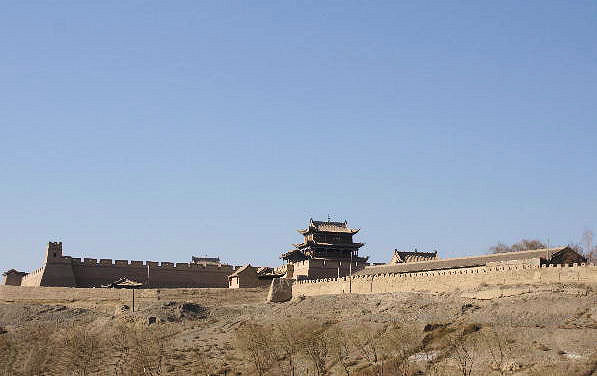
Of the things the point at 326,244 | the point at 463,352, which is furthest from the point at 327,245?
the point at 463,352

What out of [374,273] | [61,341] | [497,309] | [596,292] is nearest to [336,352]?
[497,309]

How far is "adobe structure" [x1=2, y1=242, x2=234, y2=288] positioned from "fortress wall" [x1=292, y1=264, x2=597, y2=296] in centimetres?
1815

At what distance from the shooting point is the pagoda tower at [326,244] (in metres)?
90.4

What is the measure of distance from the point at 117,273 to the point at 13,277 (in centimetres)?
1538

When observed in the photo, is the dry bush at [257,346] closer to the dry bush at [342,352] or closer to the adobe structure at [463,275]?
the dry bush at [342,352]

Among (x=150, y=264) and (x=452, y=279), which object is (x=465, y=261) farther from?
(x=150, y=264)

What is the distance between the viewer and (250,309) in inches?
2564

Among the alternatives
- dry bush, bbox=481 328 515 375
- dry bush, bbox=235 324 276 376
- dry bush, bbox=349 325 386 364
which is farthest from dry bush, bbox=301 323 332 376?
dry bush, bbox=481 328 515 375

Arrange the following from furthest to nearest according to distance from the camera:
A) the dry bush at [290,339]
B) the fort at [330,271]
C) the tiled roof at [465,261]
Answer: the tiled roof at [465,261] → the fort at [330,271] → the dry bush at [290,339]

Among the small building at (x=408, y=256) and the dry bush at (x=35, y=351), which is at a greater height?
the small building at (x=408, y=256)

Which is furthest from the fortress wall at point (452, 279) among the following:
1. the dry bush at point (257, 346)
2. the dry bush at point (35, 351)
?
the dry bush at point (35, 351)

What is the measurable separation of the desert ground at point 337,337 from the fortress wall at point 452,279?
4.09 feet

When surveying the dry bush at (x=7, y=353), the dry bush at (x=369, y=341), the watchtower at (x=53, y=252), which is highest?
the watchtower at (x=53, y=252)

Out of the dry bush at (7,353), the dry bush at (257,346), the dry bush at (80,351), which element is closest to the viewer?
the dry bush at (257,346)
